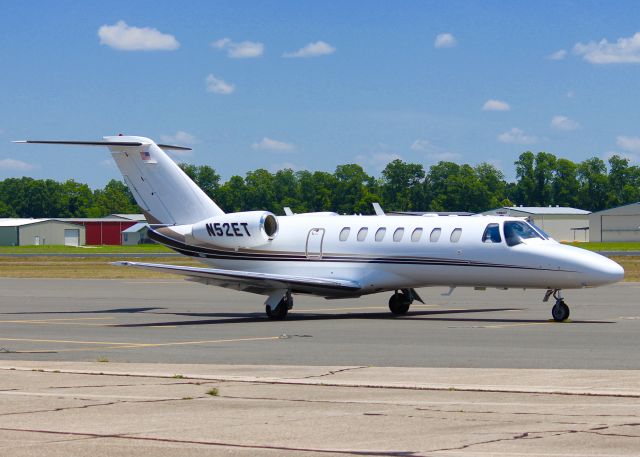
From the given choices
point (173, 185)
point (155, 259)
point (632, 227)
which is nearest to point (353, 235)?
point (173, 185)


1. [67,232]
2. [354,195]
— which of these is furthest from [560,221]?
[67,232]

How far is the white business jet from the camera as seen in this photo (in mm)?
26250

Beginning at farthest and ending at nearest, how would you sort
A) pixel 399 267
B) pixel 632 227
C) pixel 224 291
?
pixel 632 227, pixel 224 291, pixel 399 267

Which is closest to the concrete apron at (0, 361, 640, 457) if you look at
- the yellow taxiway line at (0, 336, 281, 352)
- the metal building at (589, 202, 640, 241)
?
the yellow taxiway line at (0, 336, 281, 352)

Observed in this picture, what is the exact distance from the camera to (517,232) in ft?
88.2

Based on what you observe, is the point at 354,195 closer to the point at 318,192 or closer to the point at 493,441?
the point at 318,192

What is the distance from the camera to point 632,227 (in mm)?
135625

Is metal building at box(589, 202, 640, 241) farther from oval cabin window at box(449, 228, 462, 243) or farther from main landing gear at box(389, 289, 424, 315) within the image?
oval cabin window at box(449, 228, 462, 243)

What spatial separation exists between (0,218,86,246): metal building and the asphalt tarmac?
106 metres

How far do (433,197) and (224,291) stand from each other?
148 meters

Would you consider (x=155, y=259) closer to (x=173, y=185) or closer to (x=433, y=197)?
(x=173, y=185)

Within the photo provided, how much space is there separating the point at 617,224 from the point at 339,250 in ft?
368

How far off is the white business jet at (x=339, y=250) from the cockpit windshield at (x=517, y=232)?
0.02 metres

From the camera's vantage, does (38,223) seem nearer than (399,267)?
No
